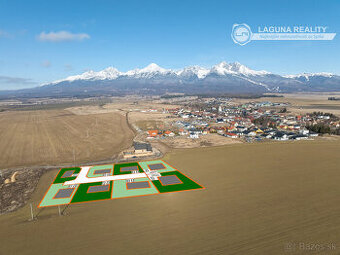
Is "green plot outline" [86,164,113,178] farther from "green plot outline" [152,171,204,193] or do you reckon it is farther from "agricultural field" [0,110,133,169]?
"green plot outline" [152,171,204,193]

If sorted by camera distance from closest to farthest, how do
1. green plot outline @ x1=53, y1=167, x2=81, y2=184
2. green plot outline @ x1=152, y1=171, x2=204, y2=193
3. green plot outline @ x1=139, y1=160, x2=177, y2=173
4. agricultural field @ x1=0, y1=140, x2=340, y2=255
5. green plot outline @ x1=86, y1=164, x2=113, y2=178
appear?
agricultural field @ x1=0, y1=140, x2=340, y2=255 < green plot outline @ x1=152, y1=171, x2=204, y2=193 < green plot outline @ x1=53, y1=167, x2=81, y2=184 < green plot outline @ x1=86, y1=164, x2=113, y2=178 < green plot outline @ x1=139, y1=160, x2=177, y2=173

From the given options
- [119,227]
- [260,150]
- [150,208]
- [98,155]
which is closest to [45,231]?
[119,227]

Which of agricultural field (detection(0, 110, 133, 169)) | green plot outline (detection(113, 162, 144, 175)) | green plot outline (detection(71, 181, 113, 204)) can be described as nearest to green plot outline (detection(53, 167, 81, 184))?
agricultural field (detection(0, 110, 133, 169))

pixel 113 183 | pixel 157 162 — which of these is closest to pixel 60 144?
pixel 157 162

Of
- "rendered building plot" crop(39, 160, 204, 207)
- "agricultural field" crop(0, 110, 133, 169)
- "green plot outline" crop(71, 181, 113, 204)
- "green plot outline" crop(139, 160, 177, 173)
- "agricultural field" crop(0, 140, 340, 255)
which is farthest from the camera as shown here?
"agricultural field" crop(0, 110, 133, 169)

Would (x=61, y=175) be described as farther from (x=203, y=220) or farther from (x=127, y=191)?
(x=203, y=220)

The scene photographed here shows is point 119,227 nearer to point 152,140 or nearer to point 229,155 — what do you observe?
point 229,155
